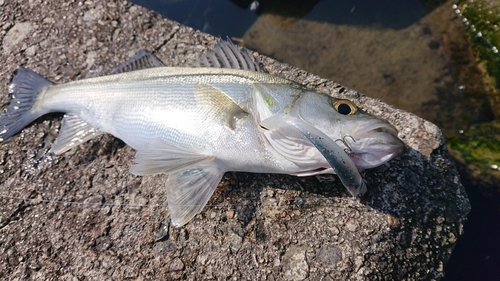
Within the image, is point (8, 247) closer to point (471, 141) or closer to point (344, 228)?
point (344, 228)

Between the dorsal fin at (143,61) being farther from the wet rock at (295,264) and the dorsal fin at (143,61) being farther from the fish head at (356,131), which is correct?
the wet rock at (295,264)

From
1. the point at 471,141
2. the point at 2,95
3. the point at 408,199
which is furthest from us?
the point at 471,141

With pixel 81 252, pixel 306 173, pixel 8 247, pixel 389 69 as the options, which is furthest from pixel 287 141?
pixel 389 69

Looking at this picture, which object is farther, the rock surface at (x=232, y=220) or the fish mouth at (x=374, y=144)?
the rock surface at (x=232, y=220)

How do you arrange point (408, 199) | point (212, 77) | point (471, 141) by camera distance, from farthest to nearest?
point (471, 141), point (212, 77), point (408, 199)

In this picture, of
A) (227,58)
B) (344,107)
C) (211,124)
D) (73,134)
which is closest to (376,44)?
(227,58)

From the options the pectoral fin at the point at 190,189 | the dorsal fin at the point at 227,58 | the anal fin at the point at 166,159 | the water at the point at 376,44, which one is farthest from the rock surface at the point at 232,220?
the water at the point at 376,44

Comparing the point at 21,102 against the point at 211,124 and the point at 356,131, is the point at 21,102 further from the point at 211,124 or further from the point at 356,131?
the point at 356,131
